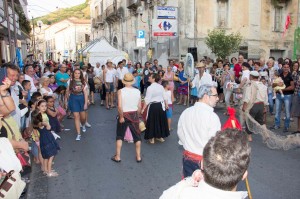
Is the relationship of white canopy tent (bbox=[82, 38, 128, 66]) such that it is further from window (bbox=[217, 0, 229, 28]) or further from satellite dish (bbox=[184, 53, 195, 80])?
satellite dish (bbox=[184, 53, 195, 80])

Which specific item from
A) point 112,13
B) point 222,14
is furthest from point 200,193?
point 112,13

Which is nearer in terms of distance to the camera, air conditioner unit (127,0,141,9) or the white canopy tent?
the white canopy tent

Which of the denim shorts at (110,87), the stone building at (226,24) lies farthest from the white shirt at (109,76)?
the stone building at (226,24)

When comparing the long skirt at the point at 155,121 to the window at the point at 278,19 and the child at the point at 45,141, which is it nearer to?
the child at the point at 45,141

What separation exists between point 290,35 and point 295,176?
21.4 m

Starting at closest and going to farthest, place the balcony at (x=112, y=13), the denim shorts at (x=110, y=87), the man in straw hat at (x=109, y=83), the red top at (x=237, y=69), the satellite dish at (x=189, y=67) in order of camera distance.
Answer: the satellite dish at (x=189, y=67) < the red top at (x=237, y=69) < the denim shorts at (x=110, y=87) < the man in straw hat at (x=109, y=83) < the balcony at (x=112, y=13)

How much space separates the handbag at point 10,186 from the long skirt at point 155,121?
194 inches

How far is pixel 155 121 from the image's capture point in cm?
772

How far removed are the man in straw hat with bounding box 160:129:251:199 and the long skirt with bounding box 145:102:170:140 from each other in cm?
583

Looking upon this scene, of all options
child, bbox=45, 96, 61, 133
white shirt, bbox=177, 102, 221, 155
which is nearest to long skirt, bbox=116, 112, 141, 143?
child, bbox=45, 96, 61, 133

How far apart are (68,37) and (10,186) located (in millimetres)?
64414

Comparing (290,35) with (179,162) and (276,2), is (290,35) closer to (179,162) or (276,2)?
(276,2)

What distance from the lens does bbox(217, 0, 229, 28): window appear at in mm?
22145

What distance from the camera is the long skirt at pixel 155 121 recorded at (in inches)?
303
